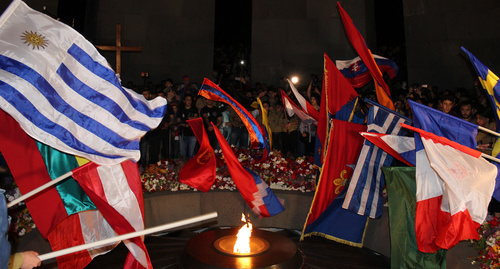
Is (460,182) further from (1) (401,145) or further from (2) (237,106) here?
(2) (237,106)

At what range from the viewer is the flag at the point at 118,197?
396cm

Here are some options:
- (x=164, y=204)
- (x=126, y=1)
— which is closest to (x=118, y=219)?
(x=164, y=204)

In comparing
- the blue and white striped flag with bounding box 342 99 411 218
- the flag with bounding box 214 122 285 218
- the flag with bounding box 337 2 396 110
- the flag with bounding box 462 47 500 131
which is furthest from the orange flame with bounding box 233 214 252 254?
the flag with bounding box 462 47 500 131

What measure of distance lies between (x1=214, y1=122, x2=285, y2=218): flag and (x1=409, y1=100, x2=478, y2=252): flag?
3859 millimetres

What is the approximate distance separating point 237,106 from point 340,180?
8.85ft

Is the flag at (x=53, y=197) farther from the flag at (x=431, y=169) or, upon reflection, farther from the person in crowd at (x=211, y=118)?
the person in crowd at (x=211, y=118)

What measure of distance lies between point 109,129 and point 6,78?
1066mm

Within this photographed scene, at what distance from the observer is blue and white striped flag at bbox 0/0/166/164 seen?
3502 mm

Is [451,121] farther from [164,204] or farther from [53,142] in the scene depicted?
[164,204]

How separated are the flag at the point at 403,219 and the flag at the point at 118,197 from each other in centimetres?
381

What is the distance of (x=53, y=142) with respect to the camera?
146 inches

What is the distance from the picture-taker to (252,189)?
327 inches

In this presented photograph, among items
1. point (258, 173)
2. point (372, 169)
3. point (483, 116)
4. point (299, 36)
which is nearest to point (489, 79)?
point (372, 169)

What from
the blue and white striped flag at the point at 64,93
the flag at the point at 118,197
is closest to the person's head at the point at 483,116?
the blue and white striped flag at the point at 64,93
